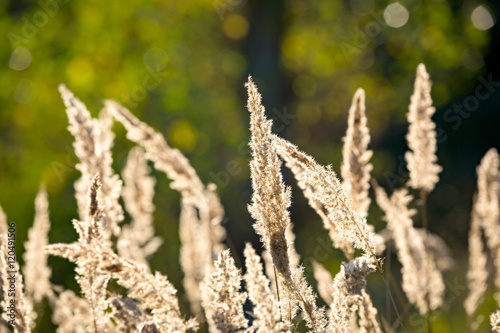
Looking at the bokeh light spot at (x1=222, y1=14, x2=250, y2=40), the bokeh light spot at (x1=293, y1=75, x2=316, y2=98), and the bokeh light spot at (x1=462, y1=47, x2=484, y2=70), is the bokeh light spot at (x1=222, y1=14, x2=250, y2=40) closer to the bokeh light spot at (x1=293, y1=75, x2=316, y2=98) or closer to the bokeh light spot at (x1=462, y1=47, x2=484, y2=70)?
the bokeh light spot at (x1=293, y1=75, x2=316, y2=98)

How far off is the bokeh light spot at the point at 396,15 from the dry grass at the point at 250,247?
5.95 meters

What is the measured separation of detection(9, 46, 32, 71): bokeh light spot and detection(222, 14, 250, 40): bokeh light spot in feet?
10.9

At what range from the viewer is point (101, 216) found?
142 cm

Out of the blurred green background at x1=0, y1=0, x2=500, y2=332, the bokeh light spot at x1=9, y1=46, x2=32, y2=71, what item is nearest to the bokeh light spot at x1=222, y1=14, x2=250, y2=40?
the blurred green background at x1=0, y1=0, x2=500, y2=332

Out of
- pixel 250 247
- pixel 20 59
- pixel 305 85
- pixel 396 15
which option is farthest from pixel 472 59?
pixel 250 247

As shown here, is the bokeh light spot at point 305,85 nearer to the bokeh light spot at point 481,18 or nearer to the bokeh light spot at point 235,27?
the bokeh light spot at point 235,27

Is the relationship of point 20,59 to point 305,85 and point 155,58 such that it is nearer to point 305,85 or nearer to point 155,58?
point 155,58

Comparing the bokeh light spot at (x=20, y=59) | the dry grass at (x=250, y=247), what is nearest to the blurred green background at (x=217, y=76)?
the bokeh light spot at (x=20, y=59)

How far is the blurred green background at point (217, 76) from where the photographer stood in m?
7.61

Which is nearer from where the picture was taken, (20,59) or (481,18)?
(20,59)

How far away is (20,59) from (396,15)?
554 centimetres

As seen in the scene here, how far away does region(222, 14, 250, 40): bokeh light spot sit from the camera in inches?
373

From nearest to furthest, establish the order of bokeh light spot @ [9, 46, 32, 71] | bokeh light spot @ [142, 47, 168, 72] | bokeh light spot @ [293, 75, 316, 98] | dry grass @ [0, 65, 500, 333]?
dry grass @ [0, 65, 500, 333]
bokeh light spot @ [9, 46, 32, 71]
bokeh light spot @ [142, 47, 168, 72]
bokeh light spot @ [293, 75, 316, 98]

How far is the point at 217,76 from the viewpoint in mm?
9172
